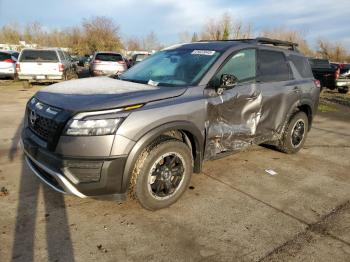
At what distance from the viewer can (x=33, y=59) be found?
1408 cm

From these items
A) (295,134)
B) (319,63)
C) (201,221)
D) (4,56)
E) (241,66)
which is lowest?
(201,221)

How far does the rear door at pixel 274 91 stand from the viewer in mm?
4809

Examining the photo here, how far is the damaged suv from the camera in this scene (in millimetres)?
3100

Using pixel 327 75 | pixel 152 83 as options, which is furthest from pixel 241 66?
pixel 327 75

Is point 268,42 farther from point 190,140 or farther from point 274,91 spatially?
point 190,140

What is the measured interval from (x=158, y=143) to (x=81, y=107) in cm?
86

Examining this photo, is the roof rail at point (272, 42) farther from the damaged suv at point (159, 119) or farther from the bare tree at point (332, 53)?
the bare tree at point (332, 53)

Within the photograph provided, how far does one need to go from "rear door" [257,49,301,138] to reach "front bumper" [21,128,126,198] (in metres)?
2.43

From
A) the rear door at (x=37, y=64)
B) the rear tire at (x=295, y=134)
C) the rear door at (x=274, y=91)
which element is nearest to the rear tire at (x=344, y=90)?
the rear tire at (x=295, y=134)

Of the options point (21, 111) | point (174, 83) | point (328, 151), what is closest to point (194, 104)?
point (174, 83)

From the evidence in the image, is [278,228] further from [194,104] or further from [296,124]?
[296,124]

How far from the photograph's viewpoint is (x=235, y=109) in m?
4.29

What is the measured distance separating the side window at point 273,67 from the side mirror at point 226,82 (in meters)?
0.92

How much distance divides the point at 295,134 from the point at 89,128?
154 inches
